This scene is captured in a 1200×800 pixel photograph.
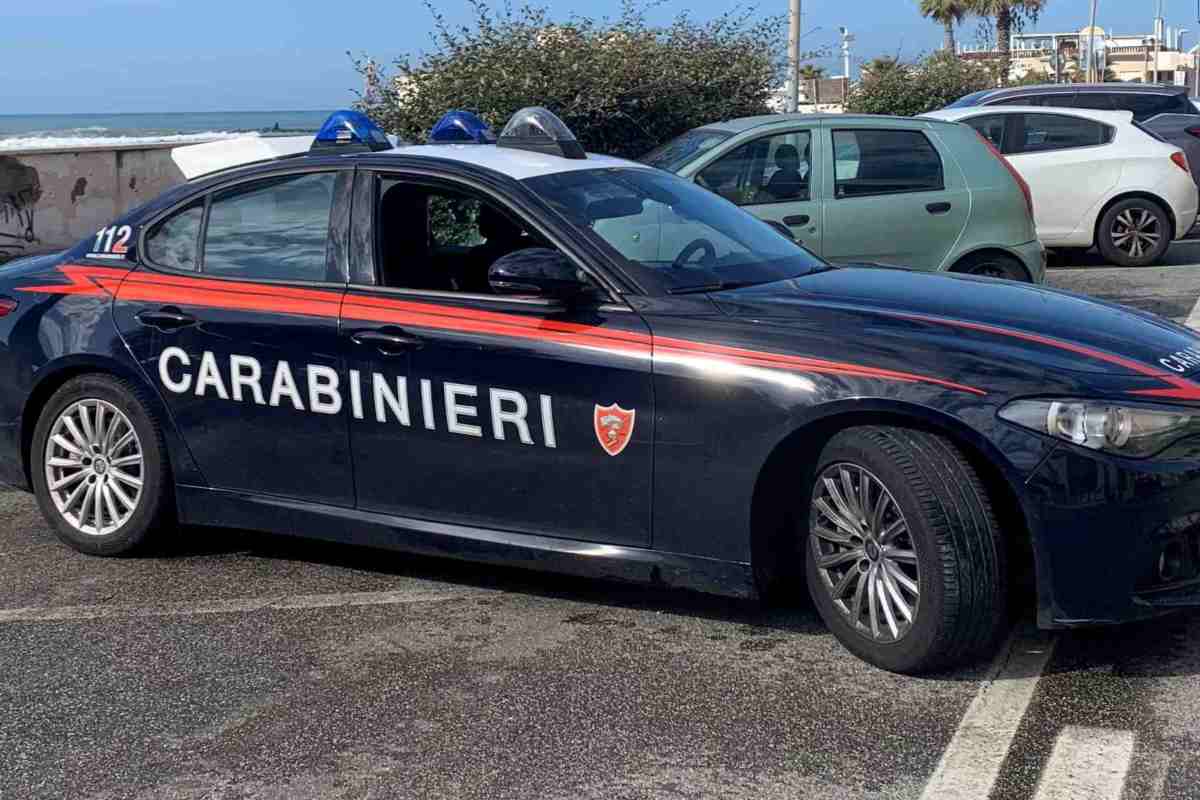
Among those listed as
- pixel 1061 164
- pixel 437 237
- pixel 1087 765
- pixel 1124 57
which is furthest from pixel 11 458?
pixel 1124 57

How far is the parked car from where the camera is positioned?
1653 cm

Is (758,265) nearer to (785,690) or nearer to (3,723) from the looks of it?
(785,690)

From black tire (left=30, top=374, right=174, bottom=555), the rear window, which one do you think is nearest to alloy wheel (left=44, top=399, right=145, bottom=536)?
black tire (left=30, top=374, right=174, bottom=555)

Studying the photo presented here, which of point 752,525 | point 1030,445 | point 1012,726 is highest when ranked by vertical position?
point 1030,445

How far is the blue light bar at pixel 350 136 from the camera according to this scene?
571cm

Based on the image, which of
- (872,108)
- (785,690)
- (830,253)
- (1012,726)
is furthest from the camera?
(872,108)

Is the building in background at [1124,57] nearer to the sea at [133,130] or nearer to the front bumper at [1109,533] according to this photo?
the sea at [133,130]

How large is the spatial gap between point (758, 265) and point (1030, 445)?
1471 mm

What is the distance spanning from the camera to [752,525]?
4.59 meters

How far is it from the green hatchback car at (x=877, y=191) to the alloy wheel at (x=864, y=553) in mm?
5409

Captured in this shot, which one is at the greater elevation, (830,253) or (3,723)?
(830,253)

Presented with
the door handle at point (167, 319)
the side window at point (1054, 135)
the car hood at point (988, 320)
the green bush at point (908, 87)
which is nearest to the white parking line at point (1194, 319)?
the side window at point (1054, 135)

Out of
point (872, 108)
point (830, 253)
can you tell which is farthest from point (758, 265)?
point (872, 108)

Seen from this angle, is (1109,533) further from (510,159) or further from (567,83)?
(567,83)
